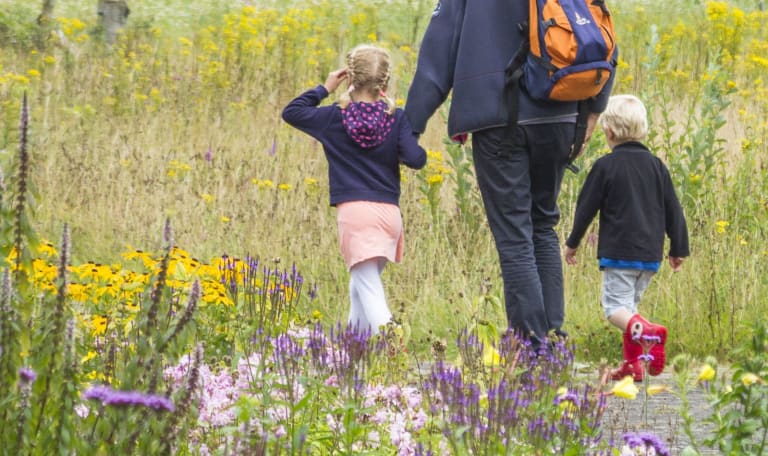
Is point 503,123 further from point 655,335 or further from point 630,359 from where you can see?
point 630,359

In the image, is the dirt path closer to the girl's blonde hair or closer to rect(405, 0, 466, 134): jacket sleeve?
rect(405, 0, 466, 134): jacket sleeve

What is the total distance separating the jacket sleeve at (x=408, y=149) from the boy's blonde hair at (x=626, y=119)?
36.5 inches

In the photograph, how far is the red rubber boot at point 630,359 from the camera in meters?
5.31

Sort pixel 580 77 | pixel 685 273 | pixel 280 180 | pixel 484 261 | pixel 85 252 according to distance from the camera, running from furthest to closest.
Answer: pixel 280 180, pixel 85 252, pixel 484 261, pixel 685 273, pixel 580 77

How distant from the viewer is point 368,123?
5070 mm

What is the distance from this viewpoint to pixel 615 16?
62.2ft

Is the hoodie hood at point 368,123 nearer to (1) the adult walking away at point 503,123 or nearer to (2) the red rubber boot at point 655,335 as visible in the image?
(1) the adult walking away at point 503,123

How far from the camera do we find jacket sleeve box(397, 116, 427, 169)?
16.7ft

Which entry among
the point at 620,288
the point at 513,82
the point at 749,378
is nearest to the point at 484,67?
the point at 513,82

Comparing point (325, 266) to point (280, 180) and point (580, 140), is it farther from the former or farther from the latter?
point (580, 140)

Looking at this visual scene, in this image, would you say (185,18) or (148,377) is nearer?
(148,377)

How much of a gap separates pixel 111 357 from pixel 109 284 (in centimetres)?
164

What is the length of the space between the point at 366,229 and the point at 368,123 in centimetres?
44

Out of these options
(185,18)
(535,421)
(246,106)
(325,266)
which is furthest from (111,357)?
(185,18)
